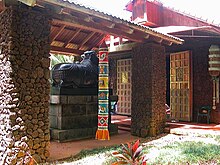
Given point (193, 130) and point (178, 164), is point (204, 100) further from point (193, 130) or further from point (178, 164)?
point (178, 164)

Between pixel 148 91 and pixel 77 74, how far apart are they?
2019 millimetres

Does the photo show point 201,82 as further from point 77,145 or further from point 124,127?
point 77,145

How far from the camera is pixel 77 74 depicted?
21.6 feet

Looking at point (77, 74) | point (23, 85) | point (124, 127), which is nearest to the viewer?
point (23, 85)

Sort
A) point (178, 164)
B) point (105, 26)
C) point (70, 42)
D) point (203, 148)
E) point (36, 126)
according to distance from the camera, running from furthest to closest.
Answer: point (70, 42)
point (105, 26)
point (203, 148)
point (36, 126)
point (178, 164)

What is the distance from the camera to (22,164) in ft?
13.1

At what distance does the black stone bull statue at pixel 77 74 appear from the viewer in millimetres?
6391

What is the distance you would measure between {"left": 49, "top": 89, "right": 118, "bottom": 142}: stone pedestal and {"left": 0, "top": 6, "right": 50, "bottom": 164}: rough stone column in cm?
172

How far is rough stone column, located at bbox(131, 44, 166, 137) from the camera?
6812mm

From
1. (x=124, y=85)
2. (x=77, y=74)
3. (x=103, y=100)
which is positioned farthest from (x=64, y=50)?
(x=124, y=85)

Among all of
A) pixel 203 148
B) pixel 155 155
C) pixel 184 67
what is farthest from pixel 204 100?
pixel 155 155

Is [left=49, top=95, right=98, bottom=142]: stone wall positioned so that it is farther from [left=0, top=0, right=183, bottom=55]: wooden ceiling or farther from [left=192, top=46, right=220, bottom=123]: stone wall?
[left=192, top=46, right=220, bottom=123]: stone wall

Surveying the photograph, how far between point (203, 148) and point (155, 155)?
3.76 feet

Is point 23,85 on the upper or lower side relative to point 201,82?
lower
